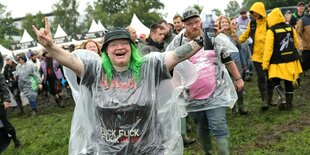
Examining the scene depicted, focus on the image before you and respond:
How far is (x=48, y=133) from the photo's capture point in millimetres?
8008

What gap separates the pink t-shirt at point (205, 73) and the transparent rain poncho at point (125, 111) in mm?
1123

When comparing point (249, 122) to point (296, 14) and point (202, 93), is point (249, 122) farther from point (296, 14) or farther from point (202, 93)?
point (296, 14)

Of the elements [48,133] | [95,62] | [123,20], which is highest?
[123,20]

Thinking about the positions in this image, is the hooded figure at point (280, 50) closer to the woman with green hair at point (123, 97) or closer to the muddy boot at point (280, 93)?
the muddy boot at point (280, 93)

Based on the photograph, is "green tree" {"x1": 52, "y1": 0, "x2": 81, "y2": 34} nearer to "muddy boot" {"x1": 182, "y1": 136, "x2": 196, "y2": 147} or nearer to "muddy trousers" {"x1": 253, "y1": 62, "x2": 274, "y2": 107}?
"muddy trousers" {"x1": 253, "y1": 62, "x2": 274, "y2": 107}

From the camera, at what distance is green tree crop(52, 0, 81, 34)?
73062 millimetres

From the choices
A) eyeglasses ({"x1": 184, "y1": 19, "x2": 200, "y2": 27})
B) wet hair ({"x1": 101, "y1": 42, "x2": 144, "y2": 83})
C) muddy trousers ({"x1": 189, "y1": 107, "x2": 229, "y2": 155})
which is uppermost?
eyeglasses ({"x1": 184, "y1": 19, "x2": 200, "y2": 27})

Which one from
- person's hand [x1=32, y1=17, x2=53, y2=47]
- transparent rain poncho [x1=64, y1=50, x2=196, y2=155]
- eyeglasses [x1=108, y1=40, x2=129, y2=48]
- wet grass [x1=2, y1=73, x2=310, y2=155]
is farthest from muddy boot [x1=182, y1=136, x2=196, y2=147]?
person's hand [x1=32, y1=17, x2=53, y2=47]

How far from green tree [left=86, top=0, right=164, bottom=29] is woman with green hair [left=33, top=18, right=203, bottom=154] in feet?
170

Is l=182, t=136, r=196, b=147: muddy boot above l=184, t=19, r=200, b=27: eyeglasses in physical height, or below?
below

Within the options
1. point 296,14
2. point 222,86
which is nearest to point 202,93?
point 222,86

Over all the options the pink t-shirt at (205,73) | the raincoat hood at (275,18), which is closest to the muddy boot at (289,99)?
the raincoat hood at (275,18)

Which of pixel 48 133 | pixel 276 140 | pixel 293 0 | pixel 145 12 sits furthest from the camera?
pixel 145 12

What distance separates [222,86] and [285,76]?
2.68 meters
